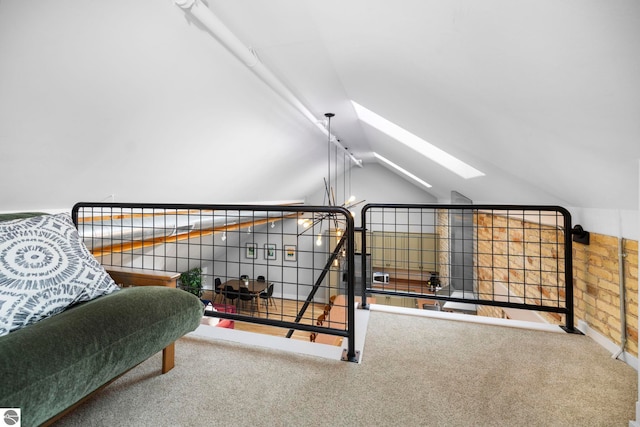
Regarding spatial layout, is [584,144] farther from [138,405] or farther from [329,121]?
[329,121]

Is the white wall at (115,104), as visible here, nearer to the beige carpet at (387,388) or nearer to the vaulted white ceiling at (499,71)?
the vaulted white ceiling at (499,71)

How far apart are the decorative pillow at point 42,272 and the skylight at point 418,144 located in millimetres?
2643

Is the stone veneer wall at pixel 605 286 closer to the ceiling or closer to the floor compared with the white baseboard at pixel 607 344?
closer to the ceiling

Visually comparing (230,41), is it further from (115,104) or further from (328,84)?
(328,84)

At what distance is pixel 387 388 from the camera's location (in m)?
1.33

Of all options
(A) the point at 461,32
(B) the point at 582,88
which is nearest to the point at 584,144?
(B) the point at 582,88

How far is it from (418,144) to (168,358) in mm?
3191

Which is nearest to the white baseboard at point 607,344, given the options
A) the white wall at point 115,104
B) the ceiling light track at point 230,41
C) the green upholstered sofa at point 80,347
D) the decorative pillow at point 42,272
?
the green upholstered sofa at point 80,347

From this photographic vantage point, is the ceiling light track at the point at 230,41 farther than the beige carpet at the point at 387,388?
Yes

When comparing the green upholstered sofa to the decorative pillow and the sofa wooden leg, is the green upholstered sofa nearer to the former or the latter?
the decorative pillow

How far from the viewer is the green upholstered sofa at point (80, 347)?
2.58ft

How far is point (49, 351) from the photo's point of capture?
2.84 ft

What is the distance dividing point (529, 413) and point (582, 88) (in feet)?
4.18

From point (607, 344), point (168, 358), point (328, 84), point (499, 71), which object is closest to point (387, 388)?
point (168, 358)
